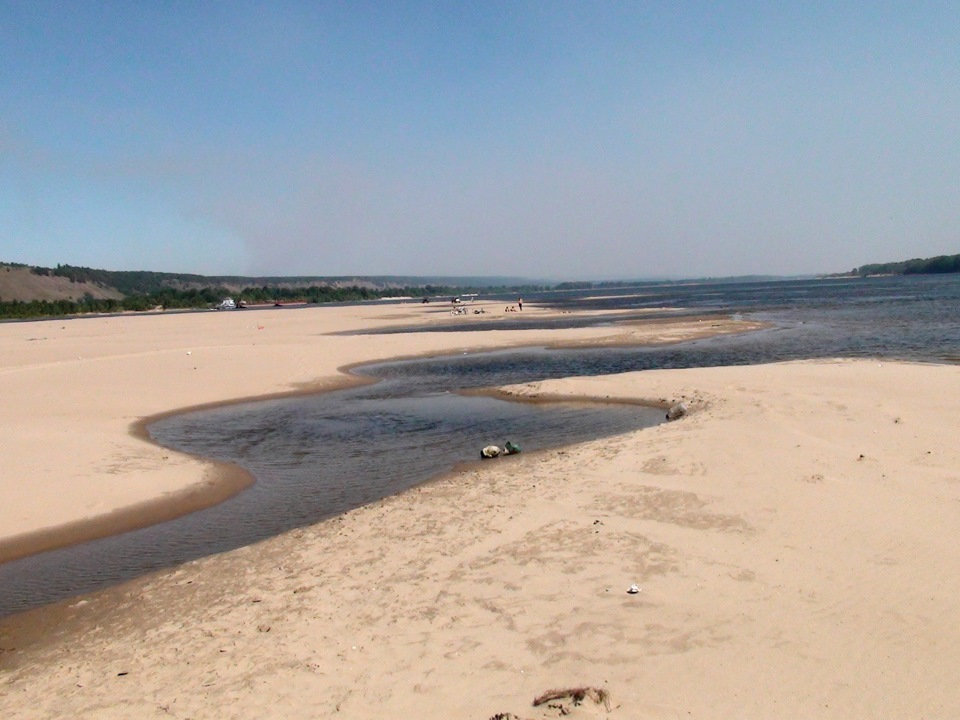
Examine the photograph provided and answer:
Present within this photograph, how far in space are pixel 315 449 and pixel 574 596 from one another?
1041 centimetres

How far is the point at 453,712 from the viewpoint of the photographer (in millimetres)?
5340

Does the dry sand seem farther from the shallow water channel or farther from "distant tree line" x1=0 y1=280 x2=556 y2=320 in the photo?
"distant tree line" x1=0 y1=280 x2=556 y2=320

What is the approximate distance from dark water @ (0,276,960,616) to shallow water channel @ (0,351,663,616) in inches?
1.2

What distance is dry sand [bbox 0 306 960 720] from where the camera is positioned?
552 cm

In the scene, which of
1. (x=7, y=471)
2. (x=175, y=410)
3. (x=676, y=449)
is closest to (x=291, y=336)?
(x=175, y=410)

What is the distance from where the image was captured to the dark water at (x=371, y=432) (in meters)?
10.0

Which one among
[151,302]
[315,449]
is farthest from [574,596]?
[151,302]

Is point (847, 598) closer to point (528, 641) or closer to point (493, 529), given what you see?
point (528, 641)

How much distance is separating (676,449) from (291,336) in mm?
37913

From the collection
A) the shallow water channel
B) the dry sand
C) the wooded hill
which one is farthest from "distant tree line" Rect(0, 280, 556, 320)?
the dry sand

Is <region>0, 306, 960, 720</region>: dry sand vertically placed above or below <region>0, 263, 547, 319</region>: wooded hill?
below

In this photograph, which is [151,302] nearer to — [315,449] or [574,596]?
[315,449]

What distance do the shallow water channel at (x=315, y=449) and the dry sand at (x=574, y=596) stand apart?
3.21 ft

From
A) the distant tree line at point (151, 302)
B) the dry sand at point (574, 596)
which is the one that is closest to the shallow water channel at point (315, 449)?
the dry sand at point (574, 596)
